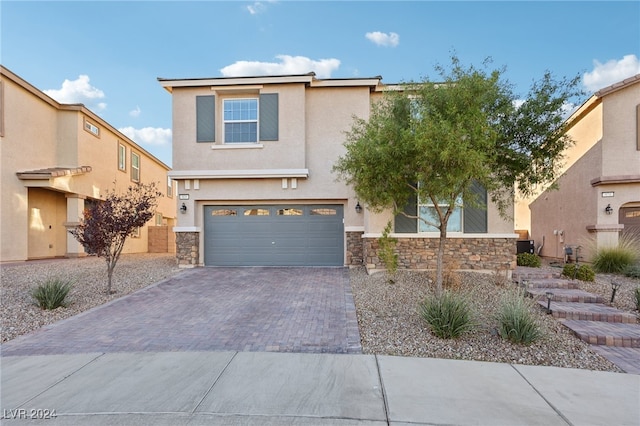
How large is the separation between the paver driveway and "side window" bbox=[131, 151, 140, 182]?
45.4 ft

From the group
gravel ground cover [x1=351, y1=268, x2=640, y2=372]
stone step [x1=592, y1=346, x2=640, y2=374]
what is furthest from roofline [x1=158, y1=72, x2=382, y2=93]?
stone step [x1=592, y1=346, x2=640, y2=374]

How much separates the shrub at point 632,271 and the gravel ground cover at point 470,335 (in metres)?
1.95

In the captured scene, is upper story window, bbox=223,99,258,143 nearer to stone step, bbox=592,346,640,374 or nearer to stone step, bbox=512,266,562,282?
stone step, bbox=512,266,562,282

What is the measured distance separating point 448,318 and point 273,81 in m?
9.73

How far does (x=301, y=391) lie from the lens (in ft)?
11.7

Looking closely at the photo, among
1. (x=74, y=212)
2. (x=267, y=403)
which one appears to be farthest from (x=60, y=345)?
(x=74, y=212)

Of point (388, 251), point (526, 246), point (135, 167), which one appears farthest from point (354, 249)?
point (135, 167)

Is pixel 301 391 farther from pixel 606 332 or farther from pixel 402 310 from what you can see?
pixel 606 332

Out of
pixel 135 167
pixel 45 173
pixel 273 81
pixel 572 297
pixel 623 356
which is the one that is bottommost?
pixel 623 356

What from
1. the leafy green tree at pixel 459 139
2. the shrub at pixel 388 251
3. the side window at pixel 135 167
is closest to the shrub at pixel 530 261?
the leafy green tree at pixel 459 139

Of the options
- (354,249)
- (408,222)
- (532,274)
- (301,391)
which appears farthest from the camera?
(354,249)

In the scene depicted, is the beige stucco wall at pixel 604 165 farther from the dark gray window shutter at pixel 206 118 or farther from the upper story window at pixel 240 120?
the dark gray window shutter at pixel 206 118

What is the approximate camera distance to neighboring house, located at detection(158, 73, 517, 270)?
38.7ft

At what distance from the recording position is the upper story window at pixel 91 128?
1556 centimetres
